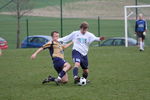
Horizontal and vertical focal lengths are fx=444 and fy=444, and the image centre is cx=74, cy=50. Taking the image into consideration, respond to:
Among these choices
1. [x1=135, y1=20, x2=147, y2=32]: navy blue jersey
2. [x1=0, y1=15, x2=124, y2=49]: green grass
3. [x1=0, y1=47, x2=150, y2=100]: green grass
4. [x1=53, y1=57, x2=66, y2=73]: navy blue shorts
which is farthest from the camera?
[x1=0, y1=15, x2=124, y2=49]: green grass

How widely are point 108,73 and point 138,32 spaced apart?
Answer: 9942 millimetres

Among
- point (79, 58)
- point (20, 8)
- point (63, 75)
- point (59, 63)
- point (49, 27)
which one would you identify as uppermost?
point (20, 8)

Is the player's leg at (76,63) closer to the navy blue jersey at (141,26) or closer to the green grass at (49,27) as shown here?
the navy blue jersey at (141,26)

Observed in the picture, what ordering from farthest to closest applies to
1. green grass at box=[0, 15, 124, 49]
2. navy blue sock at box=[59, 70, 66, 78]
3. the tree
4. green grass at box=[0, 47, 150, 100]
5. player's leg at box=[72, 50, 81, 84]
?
green grass at box=[0, 15, 124, 49] → the tree → player's leg at box=[72, 50, 81, 84] → navy blue sock at box=[59, 70, 66, 78] → green grass at box=[0, 47, 150, 100]

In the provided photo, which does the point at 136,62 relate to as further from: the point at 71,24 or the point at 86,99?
the point at 71,24

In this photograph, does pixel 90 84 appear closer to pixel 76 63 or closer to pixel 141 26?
pixel 76 63

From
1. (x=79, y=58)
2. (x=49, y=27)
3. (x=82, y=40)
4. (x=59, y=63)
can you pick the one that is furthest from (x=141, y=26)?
(x=49, y=27)

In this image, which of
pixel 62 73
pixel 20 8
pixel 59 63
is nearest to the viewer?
pixel 62 73

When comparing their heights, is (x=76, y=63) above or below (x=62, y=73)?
above

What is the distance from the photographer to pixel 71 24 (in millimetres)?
38219

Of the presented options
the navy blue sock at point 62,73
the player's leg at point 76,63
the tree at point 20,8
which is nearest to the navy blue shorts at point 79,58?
the player's leg at point 76,63

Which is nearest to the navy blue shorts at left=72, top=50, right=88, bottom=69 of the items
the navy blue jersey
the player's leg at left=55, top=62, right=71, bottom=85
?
the player's leg at left=55, top=62, right=71, bottom=85

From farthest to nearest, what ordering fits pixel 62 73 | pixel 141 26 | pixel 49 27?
pixel 49 27 < pixel 141 26 < pixel 62 73

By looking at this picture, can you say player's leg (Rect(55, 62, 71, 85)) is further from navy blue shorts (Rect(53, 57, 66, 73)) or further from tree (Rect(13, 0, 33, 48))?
tree (Rect(13, 0, 33, 48))
